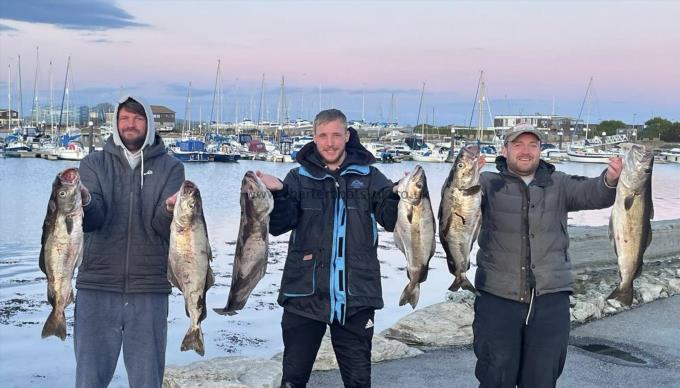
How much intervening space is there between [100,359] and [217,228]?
65.5 feet

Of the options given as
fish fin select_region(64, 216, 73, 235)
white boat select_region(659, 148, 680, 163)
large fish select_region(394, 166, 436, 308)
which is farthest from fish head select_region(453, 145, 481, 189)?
white boat select_region(659, 148, 680, 163)

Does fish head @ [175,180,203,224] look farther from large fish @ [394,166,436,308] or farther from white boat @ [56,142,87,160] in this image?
white boat @ [56,142,87,160]

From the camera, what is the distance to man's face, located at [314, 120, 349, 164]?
212 inches

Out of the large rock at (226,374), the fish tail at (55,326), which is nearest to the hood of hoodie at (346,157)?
the fish tail at (55,326)

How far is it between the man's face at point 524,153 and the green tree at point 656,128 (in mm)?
128754

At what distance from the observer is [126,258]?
521 centimetres

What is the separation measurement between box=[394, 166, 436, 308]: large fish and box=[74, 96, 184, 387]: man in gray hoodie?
166 cm

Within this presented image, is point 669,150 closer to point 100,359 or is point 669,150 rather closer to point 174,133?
point 174,133

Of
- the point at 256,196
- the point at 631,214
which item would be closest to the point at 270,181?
the point at 256,196

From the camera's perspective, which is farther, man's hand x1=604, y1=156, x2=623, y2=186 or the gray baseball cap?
the gray baseball cap

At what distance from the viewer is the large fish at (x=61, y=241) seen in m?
4.62

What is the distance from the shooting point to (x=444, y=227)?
5.12 metres

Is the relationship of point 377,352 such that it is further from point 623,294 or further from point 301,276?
point 623,294

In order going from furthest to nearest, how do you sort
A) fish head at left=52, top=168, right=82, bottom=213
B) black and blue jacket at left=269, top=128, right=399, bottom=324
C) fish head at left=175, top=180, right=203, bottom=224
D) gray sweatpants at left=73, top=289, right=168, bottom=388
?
1. black and blue jacket at left=269, top=128, right=399, bottom=324
2. gray sweatpants at left=73, top=289, right=168, bottom=388
3. fish head at left=175, top=180, right=203, bottom=224
4. fish head at left=52, top=168, right=82, bottom=213
